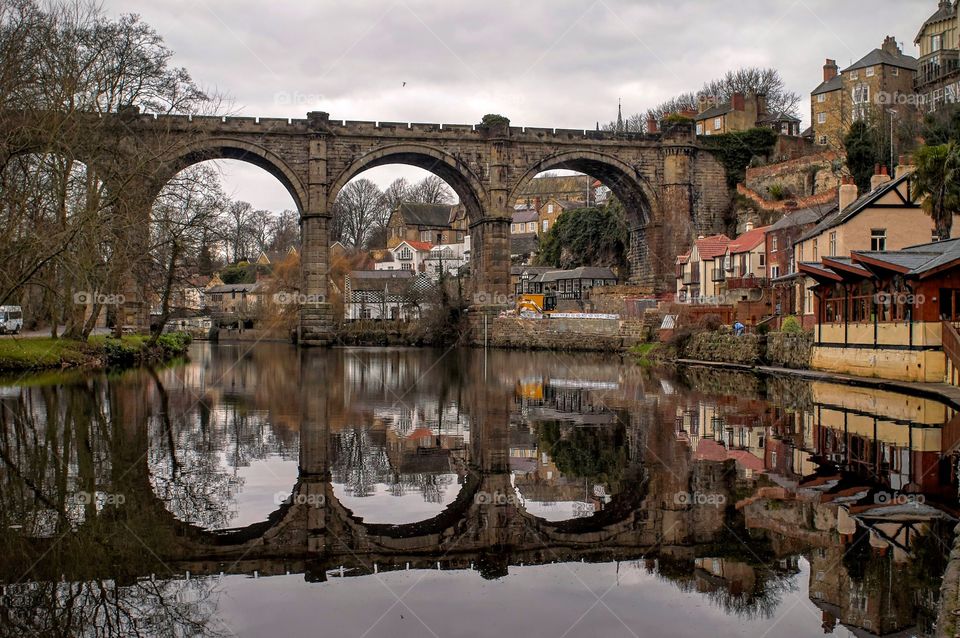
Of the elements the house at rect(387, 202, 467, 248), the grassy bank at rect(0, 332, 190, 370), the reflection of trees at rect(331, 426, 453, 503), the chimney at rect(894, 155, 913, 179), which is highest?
the house at rect(387, 202, 467, 248)

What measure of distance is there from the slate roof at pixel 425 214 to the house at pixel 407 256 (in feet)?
12.5

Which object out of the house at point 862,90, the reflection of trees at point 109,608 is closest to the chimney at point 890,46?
the house at point 862,90

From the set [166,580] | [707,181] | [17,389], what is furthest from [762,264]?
[166,580]

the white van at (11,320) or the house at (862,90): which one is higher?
the house at (862,90)

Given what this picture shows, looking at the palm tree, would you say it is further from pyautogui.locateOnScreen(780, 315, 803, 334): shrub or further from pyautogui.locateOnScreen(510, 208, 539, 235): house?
pyautogui.locateOnScreen(510, 208, 539, 235): house

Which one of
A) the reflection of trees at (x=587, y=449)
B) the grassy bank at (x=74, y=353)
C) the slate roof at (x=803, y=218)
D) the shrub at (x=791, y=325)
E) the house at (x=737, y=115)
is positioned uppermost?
the house at (x=737, y=115)

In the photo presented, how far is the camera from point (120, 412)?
14805mm

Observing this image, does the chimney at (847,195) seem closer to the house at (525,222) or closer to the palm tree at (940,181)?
the palm tree at (940,181)

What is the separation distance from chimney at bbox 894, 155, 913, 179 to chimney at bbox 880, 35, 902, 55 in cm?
2351

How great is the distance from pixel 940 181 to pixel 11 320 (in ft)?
118

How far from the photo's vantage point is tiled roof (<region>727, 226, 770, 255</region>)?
41.1m

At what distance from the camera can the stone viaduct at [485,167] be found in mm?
46906

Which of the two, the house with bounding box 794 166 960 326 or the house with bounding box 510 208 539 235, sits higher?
the house with bounding box 510 208 539 235

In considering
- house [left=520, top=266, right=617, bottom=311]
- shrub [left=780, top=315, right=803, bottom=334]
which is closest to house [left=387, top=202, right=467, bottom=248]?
house [left=520, top=266, right=617, bottom=311]
